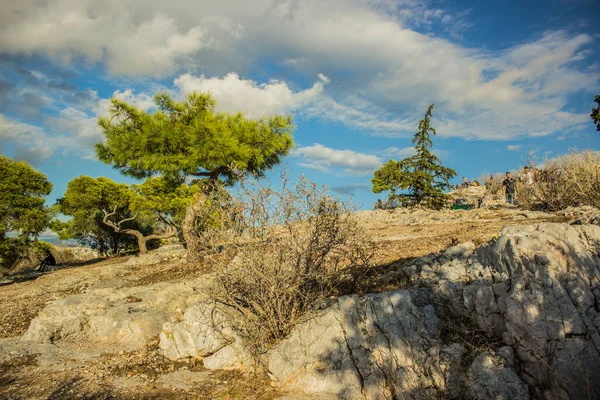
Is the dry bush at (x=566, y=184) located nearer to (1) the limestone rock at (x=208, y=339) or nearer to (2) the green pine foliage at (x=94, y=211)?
(1) the limestone rock at (x=208, y=339)

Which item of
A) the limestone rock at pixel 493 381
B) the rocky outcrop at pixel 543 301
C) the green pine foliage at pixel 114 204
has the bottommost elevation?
the limestone rock at pixel 493 381

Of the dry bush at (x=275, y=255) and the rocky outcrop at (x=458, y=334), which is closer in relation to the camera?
the rocky outcrop at (x=458, y=334)

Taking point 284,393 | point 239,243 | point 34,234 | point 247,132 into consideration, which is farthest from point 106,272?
point 284,393

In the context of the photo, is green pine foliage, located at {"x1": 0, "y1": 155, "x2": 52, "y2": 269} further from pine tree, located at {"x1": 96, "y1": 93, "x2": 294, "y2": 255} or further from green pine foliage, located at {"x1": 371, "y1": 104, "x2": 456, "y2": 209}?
green pine foliage, located at {"x1": 371, "y1": 104, "x2": 456, "y2": 209}

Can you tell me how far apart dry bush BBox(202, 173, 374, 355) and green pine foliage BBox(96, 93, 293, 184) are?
12.2m

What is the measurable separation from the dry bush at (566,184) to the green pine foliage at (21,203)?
2380 centimetres

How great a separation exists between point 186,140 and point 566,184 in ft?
55.0

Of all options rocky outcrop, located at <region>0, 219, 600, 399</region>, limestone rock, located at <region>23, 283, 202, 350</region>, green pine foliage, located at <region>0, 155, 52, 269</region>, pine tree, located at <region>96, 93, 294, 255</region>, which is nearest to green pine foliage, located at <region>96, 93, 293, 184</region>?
pine tree, located at <region>96, 93, 294, 255</region>

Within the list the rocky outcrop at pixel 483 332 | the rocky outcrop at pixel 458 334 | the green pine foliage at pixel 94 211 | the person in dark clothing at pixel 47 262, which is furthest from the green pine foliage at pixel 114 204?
the rocky outcrop at pixel 483 332

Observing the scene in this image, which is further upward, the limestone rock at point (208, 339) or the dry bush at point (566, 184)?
the dry bush at point (566, 184)

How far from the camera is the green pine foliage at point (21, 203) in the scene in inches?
739

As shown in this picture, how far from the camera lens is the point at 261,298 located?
19.3 feet

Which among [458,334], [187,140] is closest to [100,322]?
[458,334]

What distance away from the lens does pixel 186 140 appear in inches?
760
